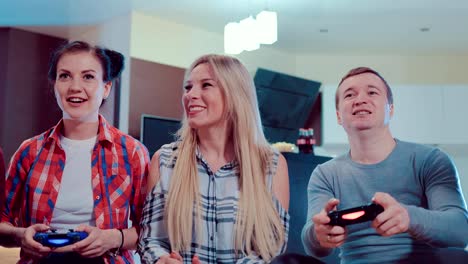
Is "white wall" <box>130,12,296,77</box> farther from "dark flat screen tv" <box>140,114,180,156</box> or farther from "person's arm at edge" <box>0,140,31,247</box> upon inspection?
"person's arm at edge" <box>0,140,31,247</box>

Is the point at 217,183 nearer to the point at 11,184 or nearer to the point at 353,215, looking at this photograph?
the point at 353,215

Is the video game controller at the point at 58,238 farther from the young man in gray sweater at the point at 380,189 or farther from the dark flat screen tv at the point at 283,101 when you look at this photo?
the dark flat screen tv at the point at 283,101

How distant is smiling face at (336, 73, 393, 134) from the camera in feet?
4.95

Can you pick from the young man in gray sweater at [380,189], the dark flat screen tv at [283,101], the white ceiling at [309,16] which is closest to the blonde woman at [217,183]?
the young man in gray sweater at [380,189]

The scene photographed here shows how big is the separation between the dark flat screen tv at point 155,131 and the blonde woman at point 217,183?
240 cm

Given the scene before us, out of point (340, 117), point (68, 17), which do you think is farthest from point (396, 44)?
point (340, 117)

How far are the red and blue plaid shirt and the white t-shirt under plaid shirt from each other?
68mm

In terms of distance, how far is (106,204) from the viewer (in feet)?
4.67

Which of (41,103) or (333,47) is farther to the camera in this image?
(333,47)

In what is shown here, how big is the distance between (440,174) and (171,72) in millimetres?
3343

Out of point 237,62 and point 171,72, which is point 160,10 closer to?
point 171,72

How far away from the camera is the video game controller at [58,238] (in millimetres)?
1229

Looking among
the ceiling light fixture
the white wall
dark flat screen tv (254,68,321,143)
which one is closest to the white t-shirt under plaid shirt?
the ceiling light fixture

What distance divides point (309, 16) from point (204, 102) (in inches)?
120
